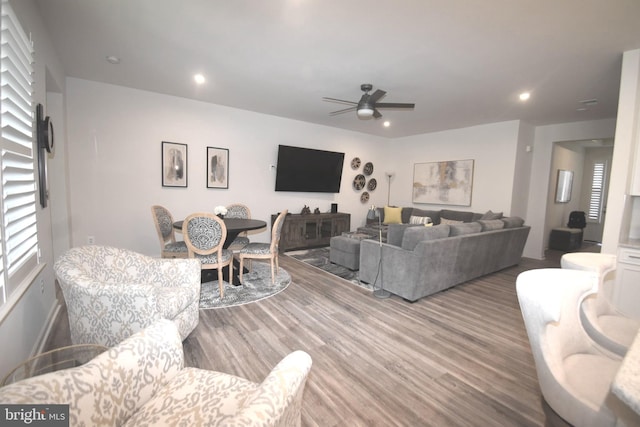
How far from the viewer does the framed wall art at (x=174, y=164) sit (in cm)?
444

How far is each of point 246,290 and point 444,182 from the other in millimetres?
5057

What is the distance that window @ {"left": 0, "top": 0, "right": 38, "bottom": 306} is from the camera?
60.0 inches

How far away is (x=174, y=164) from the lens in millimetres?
4523

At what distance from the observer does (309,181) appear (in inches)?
240

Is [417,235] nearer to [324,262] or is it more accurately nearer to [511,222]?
[324,262]

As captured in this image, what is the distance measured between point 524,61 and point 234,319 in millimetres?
4055


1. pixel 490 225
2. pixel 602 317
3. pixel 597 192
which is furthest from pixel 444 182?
pixel 602 317

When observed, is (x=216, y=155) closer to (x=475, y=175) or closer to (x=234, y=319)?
(x=234, y=319)

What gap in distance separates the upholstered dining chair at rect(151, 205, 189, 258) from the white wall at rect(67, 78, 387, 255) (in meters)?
0.93

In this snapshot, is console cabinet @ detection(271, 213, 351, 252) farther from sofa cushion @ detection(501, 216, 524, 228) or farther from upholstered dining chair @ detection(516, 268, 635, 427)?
upholstered dining chair @ detection(516, 268, 635, 427)

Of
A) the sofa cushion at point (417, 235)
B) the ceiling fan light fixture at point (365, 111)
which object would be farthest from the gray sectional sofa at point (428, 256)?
the ceiling fan light fixture at point (365, 111)

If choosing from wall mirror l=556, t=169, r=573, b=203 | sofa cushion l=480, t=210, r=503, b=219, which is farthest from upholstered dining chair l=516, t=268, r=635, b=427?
wall mirror l=556, t=169, r=573, b=203

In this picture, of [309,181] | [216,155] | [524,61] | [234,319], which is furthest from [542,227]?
[216,155]

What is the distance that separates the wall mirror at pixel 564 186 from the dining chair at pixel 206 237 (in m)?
7.49
